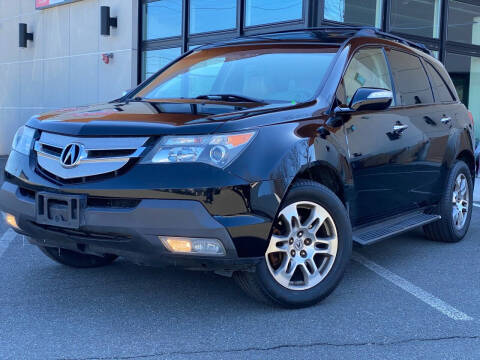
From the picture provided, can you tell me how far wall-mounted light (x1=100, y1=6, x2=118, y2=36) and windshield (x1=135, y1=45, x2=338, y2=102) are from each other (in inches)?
355

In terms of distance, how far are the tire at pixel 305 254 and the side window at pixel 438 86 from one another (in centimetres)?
224

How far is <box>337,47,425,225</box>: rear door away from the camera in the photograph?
393 cm

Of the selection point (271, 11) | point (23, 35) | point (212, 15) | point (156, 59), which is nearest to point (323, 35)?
point (271, 11)

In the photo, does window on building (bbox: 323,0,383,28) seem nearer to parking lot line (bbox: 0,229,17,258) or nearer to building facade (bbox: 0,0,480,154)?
building facade (bbox: 0,0,480,154)

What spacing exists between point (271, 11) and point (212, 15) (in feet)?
5.91

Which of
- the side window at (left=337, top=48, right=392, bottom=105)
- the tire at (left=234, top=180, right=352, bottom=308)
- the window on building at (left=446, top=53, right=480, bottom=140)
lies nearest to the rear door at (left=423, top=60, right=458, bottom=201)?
the side window at (left=337, top=48, right=392, bottom=105)

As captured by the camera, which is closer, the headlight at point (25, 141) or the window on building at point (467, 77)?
the headlight at point (25, 141)

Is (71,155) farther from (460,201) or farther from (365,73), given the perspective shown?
(460,201)

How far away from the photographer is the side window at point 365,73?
4.02 m

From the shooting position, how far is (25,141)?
11.7ft

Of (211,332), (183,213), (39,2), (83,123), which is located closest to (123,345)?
(211,332)

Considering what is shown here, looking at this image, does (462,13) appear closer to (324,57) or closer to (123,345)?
(324,57)

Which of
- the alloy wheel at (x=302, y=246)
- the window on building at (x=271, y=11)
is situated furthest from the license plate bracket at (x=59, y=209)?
the window on building at (x=271, y=11)

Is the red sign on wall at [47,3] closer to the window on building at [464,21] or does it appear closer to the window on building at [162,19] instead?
the window on building at [162,19]
